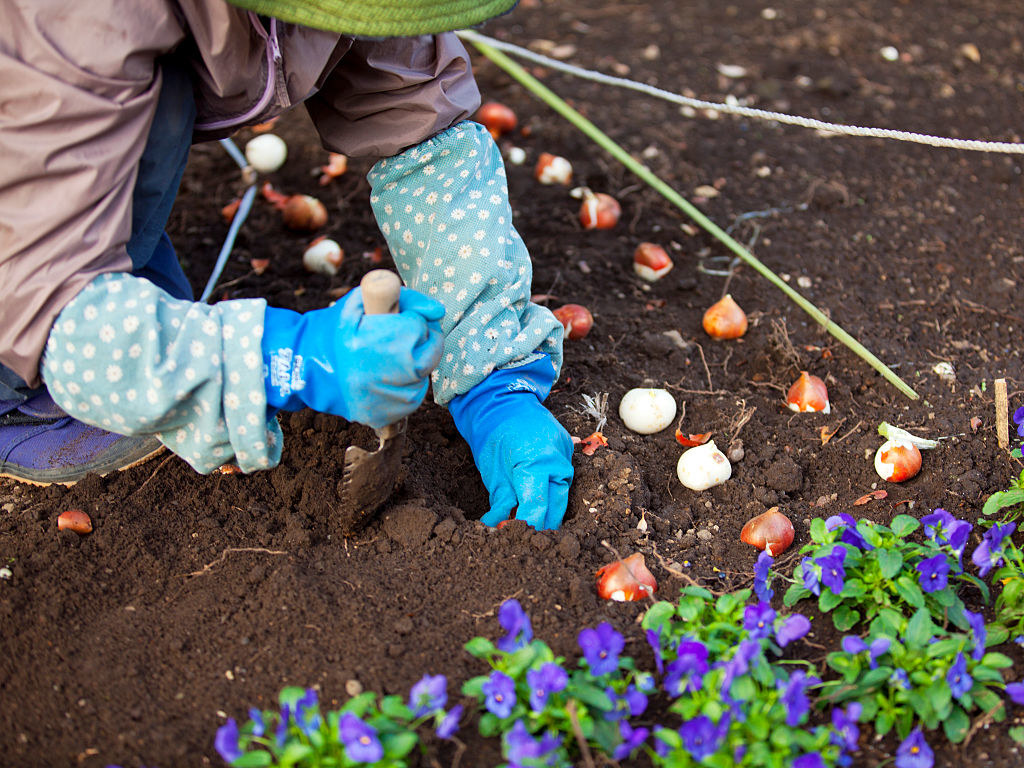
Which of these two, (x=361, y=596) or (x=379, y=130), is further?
(x=379, y=130)

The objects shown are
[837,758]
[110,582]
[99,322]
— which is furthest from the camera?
[110,582]

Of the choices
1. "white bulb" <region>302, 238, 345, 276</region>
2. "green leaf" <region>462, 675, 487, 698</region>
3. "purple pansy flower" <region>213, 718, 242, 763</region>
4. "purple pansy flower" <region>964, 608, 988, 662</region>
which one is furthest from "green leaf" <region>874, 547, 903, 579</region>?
"white bulb" <region>302, 238, 345, 276</region>

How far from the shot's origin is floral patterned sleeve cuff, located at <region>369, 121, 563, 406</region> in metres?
1.88

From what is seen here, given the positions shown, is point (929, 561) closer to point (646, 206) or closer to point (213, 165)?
point (646, 206)

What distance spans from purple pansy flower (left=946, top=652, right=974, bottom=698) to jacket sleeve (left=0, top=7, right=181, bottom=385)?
1361 mm

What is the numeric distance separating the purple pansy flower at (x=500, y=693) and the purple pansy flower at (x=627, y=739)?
15 cm

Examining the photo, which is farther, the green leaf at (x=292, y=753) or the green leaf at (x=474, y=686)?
the green leaf at (x=474, y=686)

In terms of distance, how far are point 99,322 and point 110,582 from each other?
0.50 metres

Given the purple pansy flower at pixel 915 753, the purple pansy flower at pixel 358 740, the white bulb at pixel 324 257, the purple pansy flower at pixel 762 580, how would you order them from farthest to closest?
the white bulb at pixel 324 257 → the purple pansy flower at pixel 762 580 → the purple pansy flower at pixel 915 753 → the purple pansy flower at pixel 358 740

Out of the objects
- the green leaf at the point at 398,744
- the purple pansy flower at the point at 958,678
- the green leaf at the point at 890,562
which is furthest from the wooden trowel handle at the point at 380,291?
the purple pansy flower at the point at 958,678

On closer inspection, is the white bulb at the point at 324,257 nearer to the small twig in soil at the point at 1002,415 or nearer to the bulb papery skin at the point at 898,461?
the bulb papery skin at the point at 898,461

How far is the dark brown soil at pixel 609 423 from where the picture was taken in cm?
145

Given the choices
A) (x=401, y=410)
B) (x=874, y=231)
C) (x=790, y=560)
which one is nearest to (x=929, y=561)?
(x=790, y=560)

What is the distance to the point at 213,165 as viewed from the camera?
3037mm
